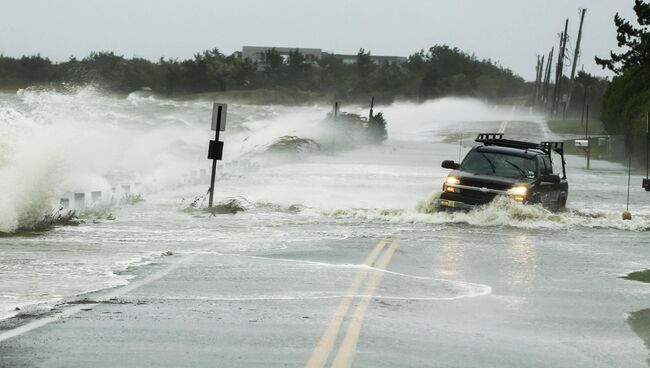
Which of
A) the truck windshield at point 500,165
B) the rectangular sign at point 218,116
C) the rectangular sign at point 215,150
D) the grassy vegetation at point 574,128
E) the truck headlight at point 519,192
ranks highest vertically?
the grassy vegetation at point 574,128

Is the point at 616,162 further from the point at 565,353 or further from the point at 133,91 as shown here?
the point at 133,91

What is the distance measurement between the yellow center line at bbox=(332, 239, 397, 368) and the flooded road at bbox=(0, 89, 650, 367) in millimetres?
40

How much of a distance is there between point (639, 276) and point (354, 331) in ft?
21.5

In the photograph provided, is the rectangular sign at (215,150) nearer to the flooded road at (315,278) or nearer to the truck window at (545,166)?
the flooded road at (315,278)

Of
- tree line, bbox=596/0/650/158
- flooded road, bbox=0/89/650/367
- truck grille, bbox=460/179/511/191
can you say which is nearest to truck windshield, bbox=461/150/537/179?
truck grille, bbox=460/179/511/191

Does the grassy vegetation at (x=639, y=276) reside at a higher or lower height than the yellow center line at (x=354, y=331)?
higher

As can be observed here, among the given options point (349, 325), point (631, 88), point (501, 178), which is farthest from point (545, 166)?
point (631, 88)

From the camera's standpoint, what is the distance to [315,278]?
1398 centimetres

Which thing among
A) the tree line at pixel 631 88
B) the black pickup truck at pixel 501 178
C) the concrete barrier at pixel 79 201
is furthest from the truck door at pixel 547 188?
the tree line at pixel 631 88

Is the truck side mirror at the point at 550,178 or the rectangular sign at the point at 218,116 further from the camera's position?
the rectangular sign at the point at 218,116

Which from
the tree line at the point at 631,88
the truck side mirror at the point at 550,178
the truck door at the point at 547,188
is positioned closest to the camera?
the truck side mirror at the point at 550,178

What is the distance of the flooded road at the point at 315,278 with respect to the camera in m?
9.20

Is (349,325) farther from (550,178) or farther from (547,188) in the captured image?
(547,188)

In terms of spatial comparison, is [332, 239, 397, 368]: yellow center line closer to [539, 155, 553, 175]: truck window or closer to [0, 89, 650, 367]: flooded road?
[0, 89, 650, 367]: flooded road
